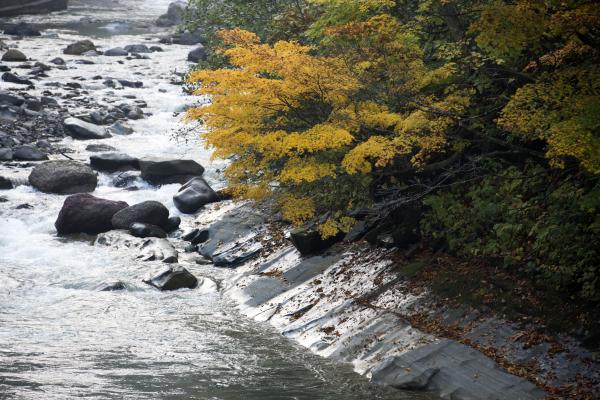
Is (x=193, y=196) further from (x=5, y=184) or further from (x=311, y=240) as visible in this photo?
(x=311, y=240)

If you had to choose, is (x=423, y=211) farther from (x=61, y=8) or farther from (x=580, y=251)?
(x=61, y=8)

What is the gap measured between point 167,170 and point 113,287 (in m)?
9.12

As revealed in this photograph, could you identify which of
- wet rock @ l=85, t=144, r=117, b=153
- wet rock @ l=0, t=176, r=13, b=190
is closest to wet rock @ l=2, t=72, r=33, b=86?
wet rock @ l=85, t=144, r=117, b=153

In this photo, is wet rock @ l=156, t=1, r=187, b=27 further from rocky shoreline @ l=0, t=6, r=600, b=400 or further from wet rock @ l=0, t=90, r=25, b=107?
wet rock @ l=0, t=90, r=25, b=107

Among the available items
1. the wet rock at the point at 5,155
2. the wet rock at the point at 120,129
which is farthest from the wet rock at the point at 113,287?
the wet rock at the point at 120,129

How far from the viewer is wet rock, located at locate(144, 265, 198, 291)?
19.3m

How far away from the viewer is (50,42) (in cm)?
5091

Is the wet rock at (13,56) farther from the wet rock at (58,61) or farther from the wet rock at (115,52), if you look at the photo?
the wet rock at (115,52)

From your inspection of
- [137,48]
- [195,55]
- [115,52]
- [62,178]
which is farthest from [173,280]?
[137,48]

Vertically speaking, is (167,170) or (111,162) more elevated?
(167,170)

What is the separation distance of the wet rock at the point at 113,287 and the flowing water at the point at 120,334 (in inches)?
7.6

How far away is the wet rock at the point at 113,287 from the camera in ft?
62.4

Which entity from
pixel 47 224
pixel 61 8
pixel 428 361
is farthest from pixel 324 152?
pixel 61 8

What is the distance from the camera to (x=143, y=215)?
23828mm
